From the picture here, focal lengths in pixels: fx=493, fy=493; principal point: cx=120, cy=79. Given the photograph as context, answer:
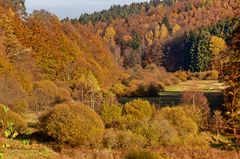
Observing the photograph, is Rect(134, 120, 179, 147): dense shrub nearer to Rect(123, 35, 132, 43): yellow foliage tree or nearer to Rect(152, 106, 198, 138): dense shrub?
Rect(152, 106, 198, 138): dense shrub

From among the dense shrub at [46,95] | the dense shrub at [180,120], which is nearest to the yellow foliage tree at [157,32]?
the dense shrub at [46,95]

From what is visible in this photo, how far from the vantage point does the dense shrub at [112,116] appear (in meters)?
34.2

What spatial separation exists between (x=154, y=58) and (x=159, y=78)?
37628mm

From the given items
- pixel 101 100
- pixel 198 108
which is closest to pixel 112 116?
pixel 198 108

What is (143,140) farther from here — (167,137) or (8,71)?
(8,71)

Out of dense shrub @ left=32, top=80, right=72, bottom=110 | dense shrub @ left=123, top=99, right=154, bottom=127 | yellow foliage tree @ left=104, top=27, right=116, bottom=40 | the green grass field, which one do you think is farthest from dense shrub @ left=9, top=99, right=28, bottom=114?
yellow foliage tree @ left=104, top=27, right=116, bottom=40

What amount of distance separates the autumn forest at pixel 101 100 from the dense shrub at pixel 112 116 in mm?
70

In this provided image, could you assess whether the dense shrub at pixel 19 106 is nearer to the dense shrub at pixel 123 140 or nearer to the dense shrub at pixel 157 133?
the dense shrub at pixel 123 140

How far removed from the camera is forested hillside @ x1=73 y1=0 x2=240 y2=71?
107 meters

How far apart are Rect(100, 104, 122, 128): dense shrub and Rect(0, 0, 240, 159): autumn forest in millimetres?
70

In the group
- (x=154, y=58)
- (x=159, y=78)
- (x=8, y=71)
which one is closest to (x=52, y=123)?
(x=8, y=71)

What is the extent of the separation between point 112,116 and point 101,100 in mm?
9376

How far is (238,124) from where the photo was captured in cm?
299

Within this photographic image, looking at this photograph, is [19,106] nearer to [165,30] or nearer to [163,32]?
[163,32]
